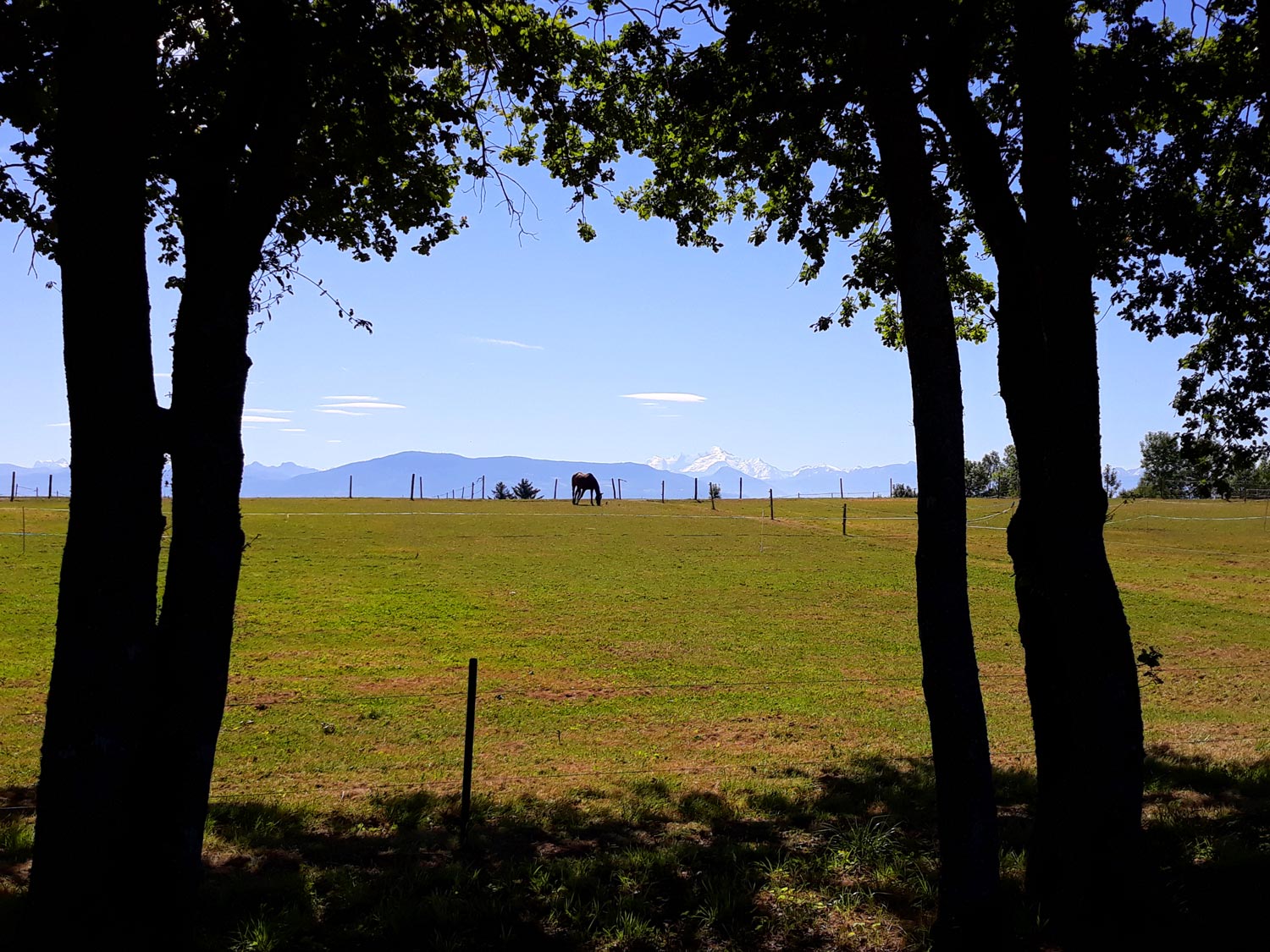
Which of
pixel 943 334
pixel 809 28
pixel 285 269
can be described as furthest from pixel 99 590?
pixel 809 28

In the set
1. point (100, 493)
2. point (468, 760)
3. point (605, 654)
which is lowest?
point (605, 654)

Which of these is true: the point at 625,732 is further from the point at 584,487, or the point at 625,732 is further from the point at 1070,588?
the point at 584,487

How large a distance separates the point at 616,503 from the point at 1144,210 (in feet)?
195

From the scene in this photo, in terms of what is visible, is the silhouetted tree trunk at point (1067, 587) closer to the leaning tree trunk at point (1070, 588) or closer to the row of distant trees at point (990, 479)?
the leaning tree trunk at point (1070, 588)

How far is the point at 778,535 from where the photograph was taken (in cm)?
4475

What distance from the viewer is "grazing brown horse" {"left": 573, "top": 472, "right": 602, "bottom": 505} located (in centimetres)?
6675

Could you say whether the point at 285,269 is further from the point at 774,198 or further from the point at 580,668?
the point at 580,668

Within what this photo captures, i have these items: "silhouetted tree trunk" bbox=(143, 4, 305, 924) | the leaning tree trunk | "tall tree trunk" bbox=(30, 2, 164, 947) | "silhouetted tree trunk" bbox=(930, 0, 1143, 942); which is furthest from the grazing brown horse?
"tall tree trunk" bbox=(30, 2, 164, 947)

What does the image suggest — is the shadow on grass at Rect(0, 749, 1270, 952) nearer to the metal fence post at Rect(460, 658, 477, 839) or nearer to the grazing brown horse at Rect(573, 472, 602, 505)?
the metal fence post at Rect(460, 658, 477, 839)

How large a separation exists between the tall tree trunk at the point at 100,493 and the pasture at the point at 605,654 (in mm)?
4963

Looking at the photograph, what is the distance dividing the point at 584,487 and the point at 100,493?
2501 inches

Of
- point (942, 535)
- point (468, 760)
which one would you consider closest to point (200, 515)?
point (468, 760)

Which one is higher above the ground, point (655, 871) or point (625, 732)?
point (655, 871)

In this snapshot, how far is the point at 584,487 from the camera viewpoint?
2687 inches
